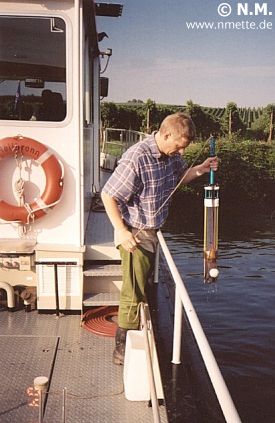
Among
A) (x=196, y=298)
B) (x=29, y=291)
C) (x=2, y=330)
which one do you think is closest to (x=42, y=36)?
(x=29, y=291)

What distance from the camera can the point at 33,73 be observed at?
4.27 meters

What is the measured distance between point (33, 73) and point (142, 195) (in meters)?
2.01

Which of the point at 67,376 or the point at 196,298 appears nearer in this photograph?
the point at 67,376

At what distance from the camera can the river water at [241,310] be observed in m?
7.00

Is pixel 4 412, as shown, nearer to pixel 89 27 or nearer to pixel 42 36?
pixel 42 36

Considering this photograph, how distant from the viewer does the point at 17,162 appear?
13.8 feet

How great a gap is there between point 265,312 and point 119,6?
6904 millimetres

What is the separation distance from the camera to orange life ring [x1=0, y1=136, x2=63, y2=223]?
409 centimetres

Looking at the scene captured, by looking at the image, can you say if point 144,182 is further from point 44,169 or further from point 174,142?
point 44,169

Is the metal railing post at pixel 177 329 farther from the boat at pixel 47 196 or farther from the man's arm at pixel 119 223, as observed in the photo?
the boat at pixel 47 196

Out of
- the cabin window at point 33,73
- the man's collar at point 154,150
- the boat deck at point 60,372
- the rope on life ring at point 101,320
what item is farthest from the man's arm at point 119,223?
the cabin window at point 33,73

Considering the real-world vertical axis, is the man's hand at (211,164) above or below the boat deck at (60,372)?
above

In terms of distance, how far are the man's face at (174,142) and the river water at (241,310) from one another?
4669 millimetres

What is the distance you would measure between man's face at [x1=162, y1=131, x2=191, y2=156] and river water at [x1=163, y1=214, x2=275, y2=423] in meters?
4.67
